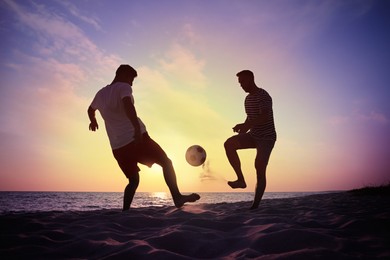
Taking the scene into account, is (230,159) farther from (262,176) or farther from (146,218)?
(146,218)

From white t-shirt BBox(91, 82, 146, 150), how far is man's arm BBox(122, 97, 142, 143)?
0.12 meters

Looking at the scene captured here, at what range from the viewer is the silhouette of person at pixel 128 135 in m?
4.68

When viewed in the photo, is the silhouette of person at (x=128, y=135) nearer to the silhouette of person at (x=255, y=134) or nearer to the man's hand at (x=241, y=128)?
the silhouette of person at (x=255, y=134)

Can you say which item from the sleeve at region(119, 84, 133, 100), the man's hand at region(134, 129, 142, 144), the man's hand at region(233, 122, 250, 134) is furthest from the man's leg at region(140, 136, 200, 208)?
the man's hand at region(233, 122, 250, 134)

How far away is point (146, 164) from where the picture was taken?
5.09 meters

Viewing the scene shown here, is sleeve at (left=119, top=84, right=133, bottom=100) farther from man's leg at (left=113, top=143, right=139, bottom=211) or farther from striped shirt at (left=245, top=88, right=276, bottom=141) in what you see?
striped shirt at (left=245, top=88, right=276, bottom=141)

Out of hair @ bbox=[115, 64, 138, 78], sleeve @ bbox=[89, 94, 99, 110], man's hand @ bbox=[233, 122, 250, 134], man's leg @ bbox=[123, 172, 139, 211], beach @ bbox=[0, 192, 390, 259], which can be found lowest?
beach @ bbox=[0, 192, 390, 259]

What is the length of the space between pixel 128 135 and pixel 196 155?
2413 millimetres

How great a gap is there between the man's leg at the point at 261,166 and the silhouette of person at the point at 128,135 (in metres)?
1.15

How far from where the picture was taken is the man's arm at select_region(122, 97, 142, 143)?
4.56m

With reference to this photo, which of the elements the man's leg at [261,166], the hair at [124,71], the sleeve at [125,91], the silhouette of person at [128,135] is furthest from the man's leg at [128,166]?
the man's leg at [261,166]

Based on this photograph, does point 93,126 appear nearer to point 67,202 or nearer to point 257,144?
point 257,144

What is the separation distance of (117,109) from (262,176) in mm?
2812

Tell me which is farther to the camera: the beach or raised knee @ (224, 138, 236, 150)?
raised knee @ (224, 138, 236, 150)
